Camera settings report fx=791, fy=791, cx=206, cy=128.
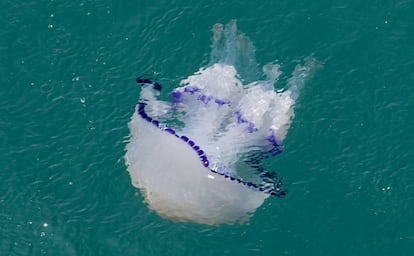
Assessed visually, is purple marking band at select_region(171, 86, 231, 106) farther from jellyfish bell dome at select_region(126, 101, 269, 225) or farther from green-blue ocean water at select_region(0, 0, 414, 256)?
jellyfish bell dome at select_region(126, 101, 269, 225)

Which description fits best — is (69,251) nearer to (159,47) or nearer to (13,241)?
(13,241)

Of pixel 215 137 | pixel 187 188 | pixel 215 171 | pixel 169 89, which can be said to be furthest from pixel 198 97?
pixel 187 188

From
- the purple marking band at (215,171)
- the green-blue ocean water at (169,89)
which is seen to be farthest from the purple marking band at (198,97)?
the purple marking band at (215,171)

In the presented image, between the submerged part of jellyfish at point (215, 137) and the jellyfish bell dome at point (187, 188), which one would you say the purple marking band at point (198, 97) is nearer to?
the submerged part of jellyfish at point (215, 137)

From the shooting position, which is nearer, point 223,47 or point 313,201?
point 313,201

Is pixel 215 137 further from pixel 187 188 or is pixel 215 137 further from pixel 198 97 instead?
pixel 187 188

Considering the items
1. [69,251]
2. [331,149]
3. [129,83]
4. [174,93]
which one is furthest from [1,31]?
[331,149]
